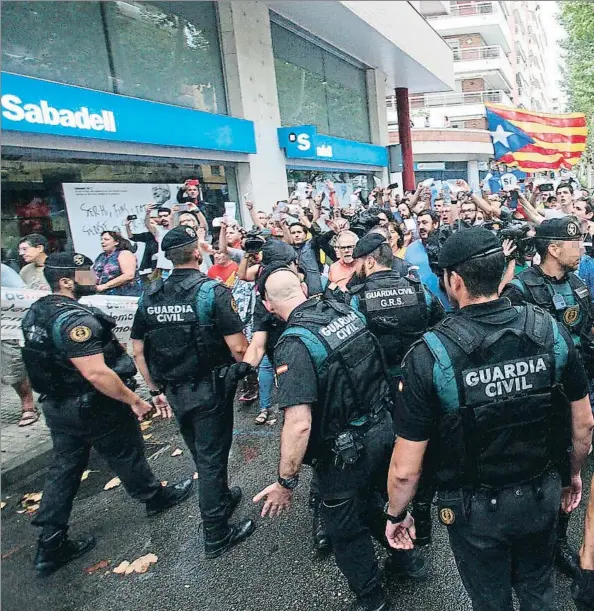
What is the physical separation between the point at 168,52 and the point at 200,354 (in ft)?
24.7

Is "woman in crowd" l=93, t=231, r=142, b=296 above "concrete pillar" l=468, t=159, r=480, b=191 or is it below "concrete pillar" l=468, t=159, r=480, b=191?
below

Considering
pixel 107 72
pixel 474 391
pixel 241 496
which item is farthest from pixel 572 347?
pixel 107 72

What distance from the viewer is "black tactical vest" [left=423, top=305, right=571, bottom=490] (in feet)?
5.74

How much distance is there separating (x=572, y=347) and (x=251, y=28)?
10177mm

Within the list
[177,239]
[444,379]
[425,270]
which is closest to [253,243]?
[177,239]

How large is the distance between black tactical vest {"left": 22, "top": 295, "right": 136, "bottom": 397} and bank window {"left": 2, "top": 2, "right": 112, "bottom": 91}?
472cm

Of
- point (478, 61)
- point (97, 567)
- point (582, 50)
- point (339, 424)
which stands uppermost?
point (478, 61)

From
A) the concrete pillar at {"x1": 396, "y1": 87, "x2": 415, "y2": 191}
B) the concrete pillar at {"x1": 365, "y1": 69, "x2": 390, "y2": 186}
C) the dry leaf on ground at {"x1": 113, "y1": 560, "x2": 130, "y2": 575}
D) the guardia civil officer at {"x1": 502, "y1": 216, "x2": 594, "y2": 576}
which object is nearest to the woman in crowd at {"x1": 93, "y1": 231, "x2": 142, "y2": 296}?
the dry leaf on ground at {"x1": 113, "y1": 560, "x2": 130, "y2": 575}

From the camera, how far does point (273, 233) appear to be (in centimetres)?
595

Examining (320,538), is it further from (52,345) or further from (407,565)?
(52,345)

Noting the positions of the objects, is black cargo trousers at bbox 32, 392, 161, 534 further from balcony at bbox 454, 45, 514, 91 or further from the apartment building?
balcony at bbox 454, 45, 514, 91

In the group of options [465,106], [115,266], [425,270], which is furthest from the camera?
[465,106]

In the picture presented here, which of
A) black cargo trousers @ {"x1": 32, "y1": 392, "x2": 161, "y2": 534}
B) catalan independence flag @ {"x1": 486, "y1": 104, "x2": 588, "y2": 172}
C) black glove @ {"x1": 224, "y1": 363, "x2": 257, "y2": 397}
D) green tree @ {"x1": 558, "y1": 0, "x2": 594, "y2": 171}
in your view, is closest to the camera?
black glove @ {"x1": 224, "y1": 363, "x2": 257, "y2": 397}

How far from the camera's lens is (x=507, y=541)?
1.84 m
